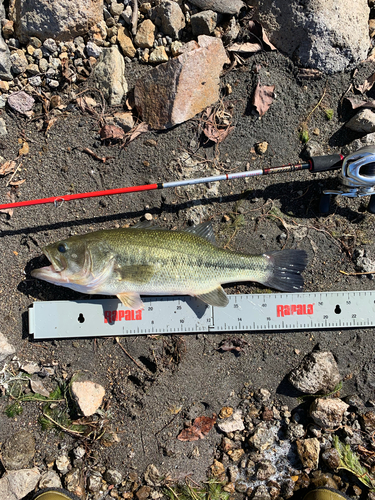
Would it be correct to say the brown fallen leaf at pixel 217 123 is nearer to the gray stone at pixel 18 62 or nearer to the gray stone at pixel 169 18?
the gray stone at pixel 169 18

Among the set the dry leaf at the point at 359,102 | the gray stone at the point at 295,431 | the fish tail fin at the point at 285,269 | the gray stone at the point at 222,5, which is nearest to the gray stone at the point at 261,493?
the gray stone at the point at 295,431

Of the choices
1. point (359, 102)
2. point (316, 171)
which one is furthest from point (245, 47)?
point (316, 171)

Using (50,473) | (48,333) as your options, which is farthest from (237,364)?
(50,473)

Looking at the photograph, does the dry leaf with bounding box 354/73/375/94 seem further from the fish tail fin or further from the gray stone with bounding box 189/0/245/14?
the fish tail fin

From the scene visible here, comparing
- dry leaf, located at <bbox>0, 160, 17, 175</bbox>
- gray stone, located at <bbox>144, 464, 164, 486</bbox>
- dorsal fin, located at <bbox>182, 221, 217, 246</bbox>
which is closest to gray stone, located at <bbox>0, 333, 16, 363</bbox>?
dry leaf, located at <bbox>0, 160, 17, 175</bbox>

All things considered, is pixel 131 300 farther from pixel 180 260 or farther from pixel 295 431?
pixel 295 431

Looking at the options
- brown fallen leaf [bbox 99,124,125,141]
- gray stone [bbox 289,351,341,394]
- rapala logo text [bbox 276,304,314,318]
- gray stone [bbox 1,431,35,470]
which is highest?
brown fallen leaf [bbox 99,124,125,141]

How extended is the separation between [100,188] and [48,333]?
6.59ft

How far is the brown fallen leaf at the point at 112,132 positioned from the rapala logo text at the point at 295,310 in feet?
10.0

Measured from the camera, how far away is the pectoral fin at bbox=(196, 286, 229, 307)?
375cm

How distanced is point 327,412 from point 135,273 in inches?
115

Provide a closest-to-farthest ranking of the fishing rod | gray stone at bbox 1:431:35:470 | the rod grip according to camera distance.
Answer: the fishing rod
the rod grip
gray stone at bbox 1:431:35:470

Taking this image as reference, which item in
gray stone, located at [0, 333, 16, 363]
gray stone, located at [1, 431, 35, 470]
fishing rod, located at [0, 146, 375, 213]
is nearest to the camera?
fishing rod, located at [0, 146, 375, 213]

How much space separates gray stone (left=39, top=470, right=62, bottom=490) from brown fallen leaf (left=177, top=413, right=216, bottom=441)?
1.62 m
